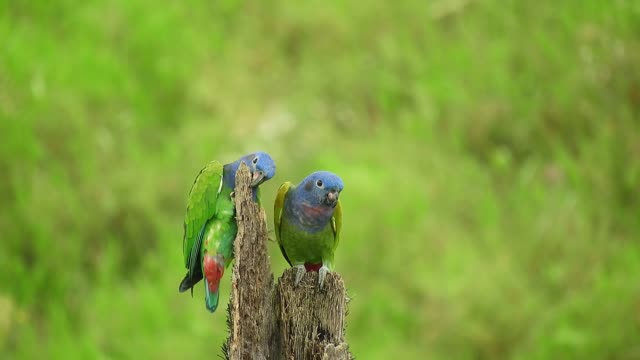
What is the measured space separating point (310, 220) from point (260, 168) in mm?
552

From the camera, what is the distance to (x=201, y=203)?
6098 millimetres

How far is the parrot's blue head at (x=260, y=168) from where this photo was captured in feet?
18.3

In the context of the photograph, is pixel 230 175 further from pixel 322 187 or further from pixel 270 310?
pixel 270 310

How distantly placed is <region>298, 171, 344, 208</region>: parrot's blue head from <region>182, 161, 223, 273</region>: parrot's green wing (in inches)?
20.8

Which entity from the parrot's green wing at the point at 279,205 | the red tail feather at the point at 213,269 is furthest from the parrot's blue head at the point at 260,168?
the red tail feather at the point at 213,269

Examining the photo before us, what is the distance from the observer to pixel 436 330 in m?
11.3

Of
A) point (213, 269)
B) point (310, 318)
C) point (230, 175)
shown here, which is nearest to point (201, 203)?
point (230, 175)

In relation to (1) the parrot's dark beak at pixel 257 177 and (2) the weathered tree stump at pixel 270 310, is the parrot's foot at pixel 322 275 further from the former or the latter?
(1) the parrot's dark beak at pixel 257 177

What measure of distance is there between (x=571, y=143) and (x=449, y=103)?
1500 millimetres

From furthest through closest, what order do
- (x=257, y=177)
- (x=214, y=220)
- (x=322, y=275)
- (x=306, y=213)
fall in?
(x=214, y=220) → (x=306, y=213) → (x=257, y=177) → (x=322, y=275)

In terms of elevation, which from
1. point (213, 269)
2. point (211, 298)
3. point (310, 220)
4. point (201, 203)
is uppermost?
point (201, 203)

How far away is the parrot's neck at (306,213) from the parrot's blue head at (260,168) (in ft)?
1.20

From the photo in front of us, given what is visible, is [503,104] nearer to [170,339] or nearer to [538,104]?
[538,104]

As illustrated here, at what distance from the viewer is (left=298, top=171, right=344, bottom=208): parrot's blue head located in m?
5.81
